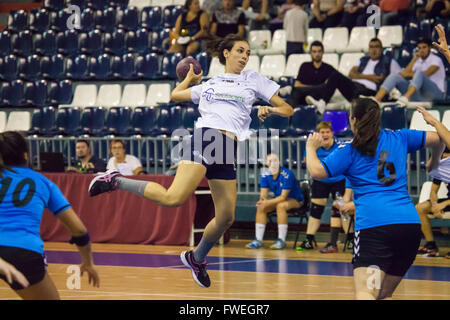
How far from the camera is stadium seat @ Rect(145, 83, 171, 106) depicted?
51.0ft

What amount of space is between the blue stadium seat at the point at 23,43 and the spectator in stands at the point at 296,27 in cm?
698

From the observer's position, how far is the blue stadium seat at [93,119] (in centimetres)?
1546

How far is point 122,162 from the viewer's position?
12711mm

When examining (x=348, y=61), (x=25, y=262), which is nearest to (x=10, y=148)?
(x=25, y=262)

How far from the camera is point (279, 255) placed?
1102cm

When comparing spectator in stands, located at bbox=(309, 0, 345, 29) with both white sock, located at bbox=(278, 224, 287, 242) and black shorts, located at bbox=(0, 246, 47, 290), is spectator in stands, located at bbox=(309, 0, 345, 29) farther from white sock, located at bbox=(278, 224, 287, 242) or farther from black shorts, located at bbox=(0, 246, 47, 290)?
black shorts, located at bbox=(0, 246, 47, 290)

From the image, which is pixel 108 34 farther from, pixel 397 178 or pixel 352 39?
pixel 397 178

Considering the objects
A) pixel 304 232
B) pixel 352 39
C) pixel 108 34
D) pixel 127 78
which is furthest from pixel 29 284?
pixel 108 34

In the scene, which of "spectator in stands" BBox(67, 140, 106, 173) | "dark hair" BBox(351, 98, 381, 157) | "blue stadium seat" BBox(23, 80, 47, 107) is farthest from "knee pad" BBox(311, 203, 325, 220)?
"blue stadium seat" BBox(23, 80, 47, 107)

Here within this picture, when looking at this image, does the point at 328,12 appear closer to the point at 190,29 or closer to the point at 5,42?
the point at 190,29

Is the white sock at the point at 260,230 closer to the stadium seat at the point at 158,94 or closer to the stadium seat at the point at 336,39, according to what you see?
the stadium seat at the point at 158,94

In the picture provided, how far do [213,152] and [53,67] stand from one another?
1222cm

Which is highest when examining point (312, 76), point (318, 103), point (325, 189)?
point (312, 76)

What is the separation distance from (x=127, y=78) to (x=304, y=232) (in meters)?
6.17
